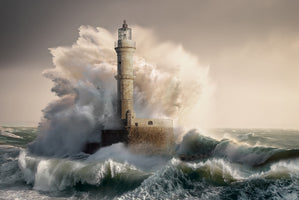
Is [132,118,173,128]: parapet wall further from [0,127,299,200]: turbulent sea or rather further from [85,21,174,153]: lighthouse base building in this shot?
[0,127,299,200]: turbulent sea

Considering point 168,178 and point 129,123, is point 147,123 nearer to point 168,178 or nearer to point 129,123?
point 129,123

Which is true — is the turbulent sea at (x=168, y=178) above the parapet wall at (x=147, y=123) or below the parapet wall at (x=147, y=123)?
below

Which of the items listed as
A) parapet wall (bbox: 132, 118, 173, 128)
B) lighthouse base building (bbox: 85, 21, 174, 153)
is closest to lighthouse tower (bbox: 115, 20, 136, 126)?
lighthouse base building (bbox: 85, 21, 174, 153)

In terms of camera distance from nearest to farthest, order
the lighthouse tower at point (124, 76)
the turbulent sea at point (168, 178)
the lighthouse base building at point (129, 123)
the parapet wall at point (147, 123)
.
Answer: the turbulent sea at point (168, 178)
the lighthouse base building at point (129, 123)
the parapet wall at point (147, 123)
the lighthouse tower at point (124, 76)

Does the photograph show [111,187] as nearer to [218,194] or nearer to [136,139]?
[218,194]

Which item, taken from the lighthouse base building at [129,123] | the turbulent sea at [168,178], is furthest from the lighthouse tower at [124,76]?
the turbulent sea at [168,178]

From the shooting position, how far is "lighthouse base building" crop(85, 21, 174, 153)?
3195 centimetres

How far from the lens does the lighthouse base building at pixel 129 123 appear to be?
32.0m

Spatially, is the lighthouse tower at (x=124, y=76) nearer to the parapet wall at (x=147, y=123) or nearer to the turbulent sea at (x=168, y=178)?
the parapet wall at (x=147, y=123)

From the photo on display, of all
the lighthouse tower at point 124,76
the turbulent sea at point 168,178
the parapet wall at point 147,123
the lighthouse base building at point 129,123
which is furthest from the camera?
the lighthouse tower at point 124,76

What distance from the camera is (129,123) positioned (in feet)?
105

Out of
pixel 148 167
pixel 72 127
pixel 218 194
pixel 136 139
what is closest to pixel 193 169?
pixel 218 194

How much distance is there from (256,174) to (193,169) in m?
3.14

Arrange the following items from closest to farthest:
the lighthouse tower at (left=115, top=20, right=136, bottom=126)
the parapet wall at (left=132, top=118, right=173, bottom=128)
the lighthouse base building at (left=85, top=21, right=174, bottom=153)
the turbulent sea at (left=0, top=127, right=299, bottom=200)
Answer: the turbulent sea at (left=0, top=127, right=299, bottom=200)
the lighthouse base building at (left=85, top=21, right=174, bottom=153)
the parapet wall at (left=132, top=118, right=173, bottom=128)
the lighthouse tower at (left=115, top=20, right=136, bottom=126)
